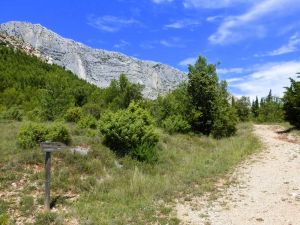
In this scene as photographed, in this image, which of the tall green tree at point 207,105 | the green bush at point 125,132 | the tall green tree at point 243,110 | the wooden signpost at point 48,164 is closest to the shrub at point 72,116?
the tall green tree at point 207,105

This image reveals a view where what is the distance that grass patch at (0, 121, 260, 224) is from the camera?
1089cm

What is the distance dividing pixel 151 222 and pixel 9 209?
4.01 meters

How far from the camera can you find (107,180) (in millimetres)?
13617

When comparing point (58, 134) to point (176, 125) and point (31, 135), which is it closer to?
point (31, 135)

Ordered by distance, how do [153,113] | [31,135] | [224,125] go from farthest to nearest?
[153,113], [224,125], [31,135]

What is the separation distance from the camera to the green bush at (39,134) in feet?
50.8

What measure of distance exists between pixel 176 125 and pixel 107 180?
1363 cm

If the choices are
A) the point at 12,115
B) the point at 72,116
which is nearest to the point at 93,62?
the point at 72,116

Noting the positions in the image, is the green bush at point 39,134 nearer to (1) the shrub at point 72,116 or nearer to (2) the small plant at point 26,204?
(2) the small plant at point 26,204

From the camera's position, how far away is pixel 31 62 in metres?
84.1

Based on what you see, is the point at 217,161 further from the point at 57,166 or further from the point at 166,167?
the point at 57,166

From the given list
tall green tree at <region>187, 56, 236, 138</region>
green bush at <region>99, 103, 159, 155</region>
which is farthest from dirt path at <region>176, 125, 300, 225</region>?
tall green tree at <region>187, 56, 236, 138</region>

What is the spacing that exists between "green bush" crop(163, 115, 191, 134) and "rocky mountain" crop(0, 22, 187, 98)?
10011cm

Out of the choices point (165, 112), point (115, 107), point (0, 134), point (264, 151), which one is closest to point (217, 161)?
point (264, 151)
